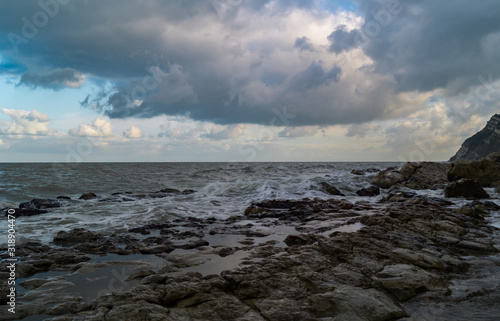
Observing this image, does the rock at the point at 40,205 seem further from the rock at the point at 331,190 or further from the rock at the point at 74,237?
the rock at the point at 331,190

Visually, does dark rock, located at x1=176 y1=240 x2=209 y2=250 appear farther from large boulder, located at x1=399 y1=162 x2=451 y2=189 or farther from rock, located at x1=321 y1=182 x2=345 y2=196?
large boulder, located at x1=399 y1=162 x2=451 y2=189

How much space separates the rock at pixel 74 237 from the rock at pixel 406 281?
7335 millimetres

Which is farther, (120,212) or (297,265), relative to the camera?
(120,212)

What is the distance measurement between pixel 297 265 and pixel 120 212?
975cm

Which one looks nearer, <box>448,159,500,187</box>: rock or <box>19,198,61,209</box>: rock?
<box>19,198,61,209</box>: rock

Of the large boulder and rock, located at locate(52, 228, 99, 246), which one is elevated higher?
the large boulder

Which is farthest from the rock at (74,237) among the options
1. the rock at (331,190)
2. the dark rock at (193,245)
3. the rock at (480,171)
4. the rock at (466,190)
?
the rock at (480,171)

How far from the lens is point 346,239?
677 centimetres

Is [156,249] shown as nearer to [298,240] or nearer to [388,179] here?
[298,240]

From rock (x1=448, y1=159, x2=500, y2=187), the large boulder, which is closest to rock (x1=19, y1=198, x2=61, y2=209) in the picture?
the large boulder

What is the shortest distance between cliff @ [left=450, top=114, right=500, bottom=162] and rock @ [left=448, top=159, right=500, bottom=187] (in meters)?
73.7

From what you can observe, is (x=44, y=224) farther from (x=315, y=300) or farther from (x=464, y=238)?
(x=464, y=238)

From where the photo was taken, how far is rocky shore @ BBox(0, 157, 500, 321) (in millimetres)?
3873

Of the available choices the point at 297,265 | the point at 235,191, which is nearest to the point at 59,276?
the point at 297,265
